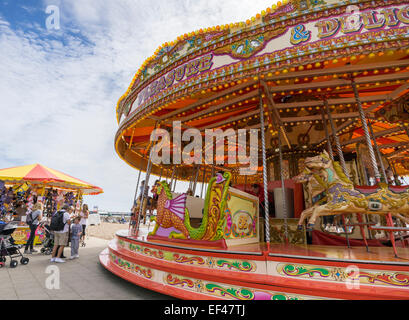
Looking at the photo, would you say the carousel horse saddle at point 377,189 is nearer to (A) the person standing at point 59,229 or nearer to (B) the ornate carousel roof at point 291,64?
(B) the ornate carousel roof at point 291,64

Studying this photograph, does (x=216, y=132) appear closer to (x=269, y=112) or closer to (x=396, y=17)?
(x=269, y=112)

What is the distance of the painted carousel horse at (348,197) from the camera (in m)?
3.01

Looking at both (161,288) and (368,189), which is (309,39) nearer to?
(368,189)

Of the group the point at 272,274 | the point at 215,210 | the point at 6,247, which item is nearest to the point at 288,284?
the point at 272,274

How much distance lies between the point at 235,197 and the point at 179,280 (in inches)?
58.3

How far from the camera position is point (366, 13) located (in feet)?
9.77

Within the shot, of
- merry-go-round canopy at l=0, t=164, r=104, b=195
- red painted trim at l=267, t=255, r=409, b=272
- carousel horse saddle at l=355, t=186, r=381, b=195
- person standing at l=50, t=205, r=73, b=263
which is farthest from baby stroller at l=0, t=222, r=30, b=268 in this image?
carousel horse saddle at l=355, t=186, r=381, b=195

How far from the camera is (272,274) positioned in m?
2.58

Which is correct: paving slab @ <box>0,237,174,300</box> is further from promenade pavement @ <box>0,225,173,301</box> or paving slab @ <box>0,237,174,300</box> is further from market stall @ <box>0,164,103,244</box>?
market stall @ <box>0,164,103,244</box>

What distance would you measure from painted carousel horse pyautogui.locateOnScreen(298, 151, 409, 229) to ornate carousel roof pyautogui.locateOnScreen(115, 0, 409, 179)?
1.61 meters

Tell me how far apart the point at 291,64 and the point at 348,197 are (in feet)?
7.10

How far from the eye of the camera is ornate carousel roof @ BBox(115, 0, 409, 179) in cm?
293
